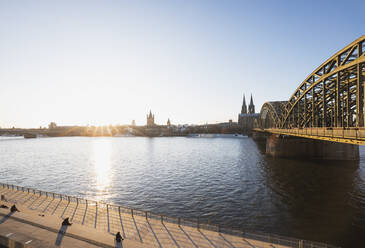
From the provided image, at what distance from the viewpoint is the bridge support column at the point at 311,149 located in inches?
2333

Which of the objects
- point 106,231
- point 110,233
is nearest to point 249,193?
point 106,231

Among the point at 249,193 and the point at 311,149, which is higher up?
the point at 311,149

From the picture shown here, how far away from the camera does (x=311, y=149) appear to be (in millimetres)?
62812

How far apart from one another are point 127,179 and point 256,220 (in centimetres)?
2981

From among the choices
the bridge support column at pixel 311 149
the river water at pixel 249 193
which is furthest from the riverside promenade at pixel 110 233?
the bridge support column at pixel 311 149

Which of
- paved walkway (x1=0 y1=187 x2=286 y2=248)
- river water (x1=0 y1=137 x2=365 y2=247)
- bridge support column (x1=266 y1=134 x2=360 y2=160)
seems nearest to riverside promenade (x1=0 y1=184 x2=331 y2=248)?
paved walkway (x1=0 y1=187 x2=286 y2=248)

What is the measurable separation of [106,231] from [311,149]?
64880mm

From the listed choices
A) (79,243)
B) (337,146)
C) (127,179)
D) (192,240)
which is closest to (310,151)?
(337,146)

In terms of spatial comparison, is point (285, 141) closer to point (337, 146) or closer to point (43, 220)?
point (337, 146)

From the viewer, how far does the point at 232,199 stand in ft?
100

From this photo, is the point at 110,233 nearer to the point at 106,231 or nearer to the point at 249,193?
the point at 106,231

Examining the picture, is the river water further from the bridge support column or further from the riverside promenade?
the riverside promenade

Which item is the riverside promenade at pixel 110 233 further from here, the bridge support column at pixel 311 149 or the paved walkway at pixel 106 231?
the bridge support column at pixel 311 149

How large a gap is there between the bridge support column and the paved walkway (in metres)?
58.9
